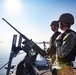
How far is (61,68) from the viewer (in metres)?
4.43

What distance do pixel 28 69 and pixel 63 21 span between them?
309cm

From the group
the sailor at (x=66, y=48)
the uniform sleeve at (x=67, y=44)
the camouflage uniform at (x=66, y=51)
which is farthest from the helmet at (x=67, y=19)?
the uniform sleeve at (x=67, y=44)

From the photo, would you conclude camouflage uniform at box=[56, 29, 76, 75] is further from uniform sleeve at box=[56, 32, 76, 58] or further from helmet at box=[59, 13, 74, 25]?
helmet at box=[59, 13, 74, 25]

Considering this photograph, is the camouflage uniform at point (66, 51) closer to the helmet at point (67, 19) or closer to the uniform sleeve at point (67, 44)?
the uniform sleeve at point (67, 44)

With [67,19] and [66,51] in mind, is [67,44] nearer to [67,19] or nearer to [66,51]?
[66,51]

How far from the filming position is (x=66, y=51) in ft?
13.9

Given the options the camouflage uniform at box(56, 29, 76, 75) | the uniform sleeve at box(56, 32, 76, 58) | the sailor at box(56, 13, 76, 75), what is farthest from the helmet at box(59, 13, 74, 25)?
the uniform sleeve at box(56, 32, 76, 58)

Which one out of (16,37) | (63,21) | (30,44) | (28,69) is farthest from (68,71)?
(16,37)

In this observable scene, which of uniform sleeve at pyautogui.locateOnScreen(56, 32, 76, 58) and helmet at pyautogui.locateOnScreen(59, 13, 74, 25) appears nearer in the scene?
uniform sleeve at pyautogui.locateOnScreen(56, 32, 76, 58)

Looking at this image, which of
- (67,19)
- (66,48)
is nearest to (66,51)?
(66,48)

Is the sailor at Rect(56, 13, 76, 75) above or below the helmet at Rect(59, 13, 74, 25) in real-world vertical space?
below

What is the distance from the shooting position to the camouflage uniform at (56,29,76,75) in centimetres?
424

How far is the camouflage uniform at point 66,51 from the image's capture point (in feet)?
13.9

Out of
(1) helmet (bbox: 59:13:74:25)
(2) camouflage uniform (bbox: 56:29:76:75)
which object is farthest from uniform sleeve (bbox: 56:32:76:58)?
(1) helmet (bbox: 59:13:74:25)
